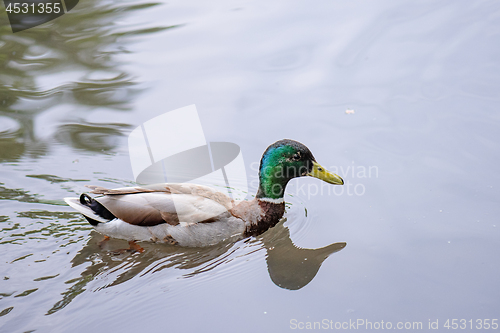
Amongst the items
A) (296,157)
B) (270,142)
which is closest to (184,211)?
(296,157)

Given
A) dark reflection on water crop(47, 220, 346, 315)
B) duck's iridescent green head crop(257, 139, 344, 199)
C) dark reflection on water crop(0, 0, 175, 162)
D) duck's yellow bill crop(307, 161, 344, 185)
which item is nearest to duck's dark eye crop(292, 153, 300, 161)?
duck's iridescent green head crop(257, 139, 344, 199)

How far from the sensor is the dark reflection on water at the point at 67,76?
6.19 m

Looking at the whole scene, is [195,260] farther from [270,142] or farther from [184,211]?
[270,142]

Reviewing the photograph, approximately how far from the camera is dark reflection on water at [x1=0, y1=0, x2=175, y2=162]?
6.19 m

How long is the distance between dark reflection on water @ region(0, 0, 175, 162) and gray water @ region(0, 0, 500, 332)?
33 mm

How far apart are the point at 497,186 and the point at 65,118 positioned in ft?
16.8

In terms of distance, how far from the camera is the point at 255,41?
797cm

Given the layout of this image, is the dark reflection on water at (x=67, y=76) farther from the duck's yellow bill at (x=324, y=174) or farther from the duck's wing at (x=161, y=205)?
the duck's yellow bill at (x=324, y=174)

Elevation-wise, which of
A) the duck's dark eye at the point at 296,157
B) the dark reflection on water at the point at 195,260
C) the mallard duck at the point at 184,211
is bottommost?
the dark reflection on water at the point at 195,260

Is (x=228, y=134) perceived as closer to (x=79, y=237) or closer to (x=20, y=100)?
(x=79, y=237)

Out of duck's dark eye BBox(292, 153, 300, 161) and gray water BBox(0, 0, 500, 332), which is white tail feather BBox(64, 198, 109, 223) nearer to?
gray water BBox(0, 0, 500, 332)

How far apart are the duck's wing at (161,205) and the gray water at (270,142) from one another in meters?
0.31

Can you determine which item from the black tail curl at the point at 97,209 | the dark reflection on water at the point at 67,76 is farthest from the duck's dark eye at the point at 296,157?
the dark reflection on water at the point at 67,76

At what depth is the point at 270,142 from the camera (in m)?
5.99
